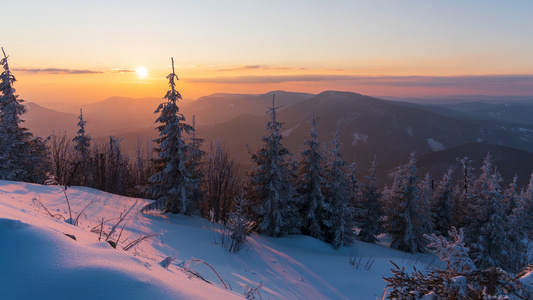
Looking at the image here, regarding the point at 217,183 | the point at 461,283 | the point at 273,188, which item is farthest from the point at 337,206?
the point at 461,283

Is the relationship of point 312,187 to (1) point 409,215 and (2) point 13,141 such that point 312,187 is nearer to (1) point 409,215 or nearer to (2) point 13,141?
(1) point 409,215

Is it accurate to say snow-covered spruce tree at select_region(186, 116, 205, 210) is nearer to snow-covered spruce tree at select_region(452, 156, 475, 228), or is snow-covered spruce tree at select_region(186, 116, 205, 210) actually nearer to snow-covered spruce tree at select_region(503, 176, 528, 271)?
snow-covered spruce tree at select_region(452, 156, 475, 228)

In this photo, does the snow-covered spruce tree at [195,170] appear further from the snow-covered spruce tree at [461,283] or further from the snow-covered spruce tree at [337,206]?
the snow-covered spruce tree at [461,283]

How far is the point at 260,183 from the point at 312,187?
366cm

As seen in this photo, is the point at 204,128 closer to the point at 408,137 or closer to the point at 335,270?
the point at 408,137

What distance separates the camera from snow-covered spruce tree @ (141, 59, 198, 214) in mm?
13375

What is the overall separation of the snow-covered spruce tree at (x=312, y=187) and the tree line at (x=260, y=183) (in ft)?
0.20

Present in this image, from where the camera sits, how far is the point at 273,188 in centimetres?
1505

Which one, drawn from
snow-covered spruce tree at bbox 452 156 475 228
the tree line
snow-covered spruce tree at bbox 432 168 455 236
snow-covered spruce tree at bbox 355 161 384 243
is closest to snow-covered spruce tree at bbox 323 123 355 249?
the tree line

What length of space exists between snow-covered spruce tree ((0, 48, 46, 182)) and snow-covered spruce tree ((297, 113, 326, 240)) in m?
17.7

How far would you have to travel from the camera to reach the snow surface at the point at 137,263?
185 cm

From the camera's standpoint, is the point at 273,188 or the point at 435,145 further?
the point at 435,145

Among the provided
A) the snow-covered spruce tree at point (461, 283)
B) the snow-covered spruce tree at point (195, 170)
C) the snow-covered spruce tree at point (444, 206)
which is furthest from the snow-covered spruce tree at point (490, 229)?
the snow-covered spruce tree at point (461, 283)

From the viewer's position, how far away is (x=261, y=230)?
15523 mm
